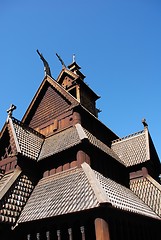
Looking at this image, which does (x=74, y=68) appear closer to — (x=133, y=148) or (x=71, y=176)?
(x=133, y=148)

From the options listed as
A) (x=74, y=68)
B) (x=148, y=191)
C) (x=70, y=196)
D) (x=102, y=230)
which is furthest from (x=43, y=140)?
(x=74, y=68)

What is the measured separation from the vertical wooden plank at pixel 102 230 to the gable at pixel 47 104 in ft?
25.7

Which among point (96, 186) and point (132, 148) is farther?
point (132, 148)

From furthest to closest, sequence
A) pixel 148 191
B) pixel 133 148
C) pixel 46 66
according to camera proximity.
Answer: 1. pixel 46 66
2. pixel 133 148
3. pixel 148 191

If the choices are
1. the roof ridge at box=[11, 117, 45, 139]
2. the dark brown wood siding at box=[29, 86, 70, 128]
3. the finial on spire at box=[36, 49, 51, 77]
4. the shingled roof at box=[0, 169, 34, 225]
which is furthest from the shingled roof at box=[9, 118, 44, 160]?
the finial on spire at box=[36, 49, 51, 77]

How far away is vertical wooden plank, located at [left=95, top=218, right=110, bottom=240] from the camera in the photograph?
24.7ft

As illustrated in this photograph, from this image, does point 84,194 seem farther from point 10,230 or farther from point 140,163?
point 140,163

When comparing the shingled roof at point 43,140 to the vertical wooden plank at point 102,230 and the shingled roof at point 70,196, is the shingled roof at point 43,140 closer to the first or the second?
the shingled roof at point 70,196

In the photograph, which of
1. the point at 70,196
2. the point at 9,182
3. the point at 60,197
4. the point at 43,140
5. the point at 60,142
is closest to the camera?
the point at 70,196

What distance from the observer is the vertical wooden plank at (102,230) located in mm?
7539

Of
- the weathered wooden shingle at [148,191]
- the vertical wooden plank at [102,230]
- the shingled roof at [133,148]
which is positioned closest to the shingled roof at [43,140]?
the weathered wooden shingle at [148,191]

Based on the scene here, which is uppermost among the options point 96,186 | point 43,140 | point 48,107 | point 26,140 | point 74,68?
point 74,68

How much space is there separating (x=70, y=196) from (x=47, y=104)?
26.8 feet

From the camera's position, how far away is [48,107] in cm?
1590
